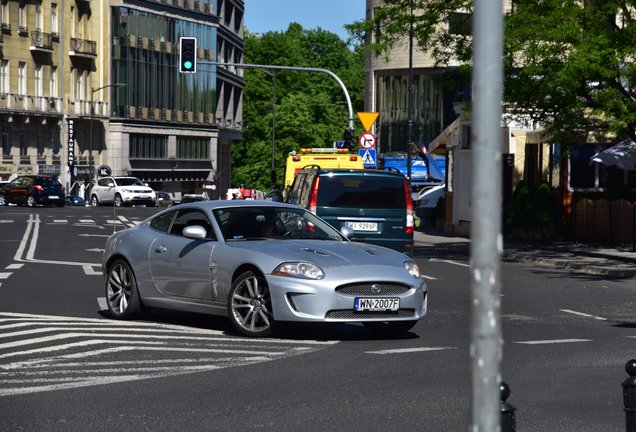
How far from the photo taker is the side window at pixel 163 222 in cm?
1572

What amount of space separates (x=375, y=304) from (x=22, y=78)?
8180 cm

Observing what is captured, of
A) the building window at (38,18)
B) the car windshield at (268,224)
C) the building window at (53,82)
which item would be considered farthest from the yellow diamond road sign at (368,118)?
the building window at (53,82)

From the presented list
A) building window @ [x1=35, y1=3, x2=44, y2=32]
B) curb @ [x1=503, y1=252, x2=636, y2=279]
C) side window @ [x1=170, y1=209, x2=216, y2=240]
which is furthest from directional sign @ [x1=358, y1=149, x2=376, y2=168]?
building window @ [x1=35, y1=3, x2=44, y2=32]

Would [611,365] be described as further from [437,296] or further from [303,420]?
[437,296]

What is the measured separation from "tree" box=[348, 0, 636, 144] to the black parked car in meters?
49.9

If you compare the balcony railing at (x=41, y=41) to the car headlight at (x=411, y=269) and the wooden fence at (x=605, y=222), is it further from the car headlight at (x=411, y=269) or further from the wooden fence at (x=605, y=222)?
the car headlight at (x=411, y=269)

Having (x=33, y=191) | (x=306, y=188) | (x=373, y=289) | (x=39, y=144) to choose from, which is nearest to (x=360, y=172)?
(x=306, y=188)

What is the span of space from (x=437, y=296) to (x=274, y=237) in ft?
18.6

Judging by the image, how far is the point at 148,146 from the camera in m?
107

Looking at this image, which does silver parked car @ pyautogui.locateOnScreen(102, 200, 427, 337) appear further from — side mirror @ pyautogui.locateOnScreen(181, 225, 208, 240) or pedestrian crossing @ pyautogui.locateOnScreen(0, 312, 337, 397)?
pedestrian crossing @ pyautogui.locateOnScreen(0, 312, 337, 397)

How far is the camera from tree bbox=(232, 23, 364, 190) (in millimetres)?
108562

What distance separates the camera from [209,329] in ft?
48.5

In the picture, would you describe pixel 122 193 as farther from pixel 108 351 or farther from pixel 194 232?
pixel 108 351

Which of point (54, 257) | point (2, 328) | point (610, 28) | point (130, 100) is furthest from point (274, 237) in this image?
point (130, 100)
